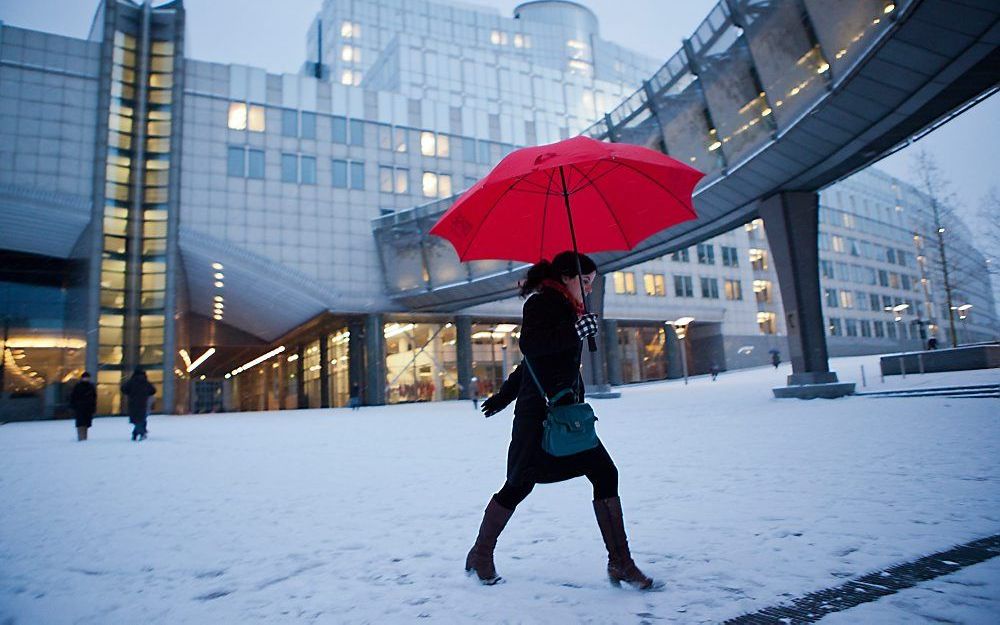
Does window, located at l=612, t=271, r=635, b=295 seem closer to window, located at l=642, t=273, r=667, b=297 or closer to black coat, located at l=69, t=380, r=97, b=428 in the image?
window, located at l=642, t=273, r=667, b=297

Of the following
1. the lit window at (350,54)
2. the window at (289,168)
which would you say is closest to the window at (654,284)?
the window at (289,168)

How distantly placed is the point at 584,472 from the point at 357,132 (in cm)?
3968

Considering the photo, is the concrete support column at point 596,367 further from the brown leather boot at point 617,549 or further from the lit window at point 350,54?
the lit window at point 350,54

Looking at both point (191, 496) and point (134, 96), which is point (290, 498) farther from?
point (134, 96)

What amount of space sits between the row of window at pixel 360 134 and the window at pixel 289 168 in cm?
154

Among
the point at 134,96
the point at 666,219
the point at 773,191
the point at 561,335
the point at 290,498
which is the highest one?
the point at 134,96

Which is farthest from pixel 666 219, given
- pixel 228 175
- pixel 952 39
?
pixel 228 175

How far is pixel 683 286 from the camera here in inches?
2096

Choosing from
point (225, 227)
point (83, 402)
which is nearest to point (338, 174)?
point (225, 227)

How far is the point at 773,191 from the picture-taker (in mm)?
16359

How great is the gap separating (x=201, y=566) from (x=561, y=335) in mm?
2985

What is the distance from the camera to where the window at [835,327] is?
61375 millimetres

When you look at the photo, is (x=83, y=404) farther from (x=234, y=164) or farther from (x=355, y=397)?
(x=234, y=164)

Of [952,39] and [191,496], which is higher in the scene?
[952,39]
